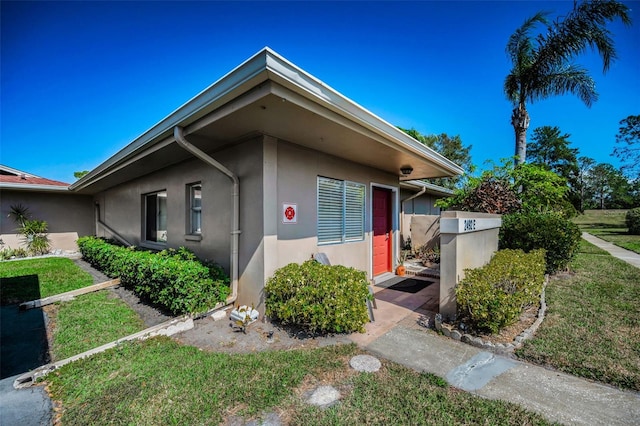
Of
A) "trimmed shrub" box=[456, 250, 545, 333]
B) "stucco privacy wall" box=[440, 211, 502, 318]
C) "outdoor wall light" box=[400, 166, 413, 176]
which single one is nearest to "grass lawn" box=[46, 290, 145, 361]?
"stucco privacy wall" box=[440, 211, 502, 318]

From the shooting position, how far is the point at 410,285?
21.1 ft

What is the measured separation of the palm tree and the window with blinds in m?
8.23

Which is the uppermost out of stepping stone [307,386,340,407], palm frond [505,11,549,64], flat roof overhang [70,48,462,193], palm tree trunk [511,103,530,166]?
palm frond [505,11,549,64]

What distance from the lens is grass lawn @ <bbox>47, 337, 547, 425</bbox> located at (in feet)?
7.09

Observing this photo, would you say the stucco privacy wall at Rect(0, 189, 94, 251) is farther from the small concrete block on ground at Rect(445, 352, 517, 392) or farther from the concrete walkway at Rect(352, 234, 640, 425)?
the small concrete block on ground at Rect(445, 352, 517, 392)

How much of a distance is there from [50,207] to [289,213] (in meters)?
13.4

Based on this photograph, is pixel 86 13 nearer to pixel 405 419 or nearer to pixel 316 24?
pixel 316 24

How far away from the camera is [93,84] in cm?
668

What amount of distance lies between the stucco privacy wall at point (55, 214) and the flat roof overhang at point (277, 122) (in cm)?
896

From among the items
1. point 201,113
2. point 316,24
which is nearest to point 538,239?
point 316,24

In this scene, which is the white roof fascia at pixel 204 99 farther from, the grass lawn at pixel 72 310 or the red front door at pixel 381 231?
the red front door at pixel 381 231

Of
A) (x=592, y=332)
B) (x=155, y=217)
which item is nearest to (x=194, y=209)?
(x=155, y=217)

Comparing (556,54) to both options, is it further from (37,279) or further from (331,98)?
(37,279)

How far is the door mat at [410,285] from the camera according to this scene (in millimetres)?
6086
